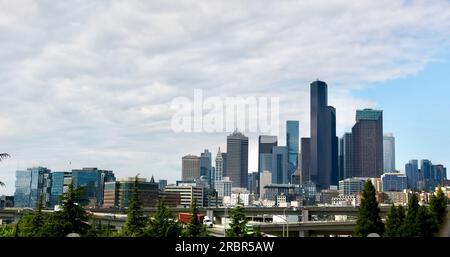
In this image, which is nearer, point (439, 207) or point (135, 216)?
point (439, 207)

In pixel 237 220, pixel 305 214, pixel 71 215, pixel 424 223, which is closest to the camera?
pixel 71 215

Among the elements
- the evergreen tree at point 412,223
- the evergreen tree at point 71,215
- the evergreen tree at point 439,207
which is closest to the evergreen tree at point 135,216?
the evergreen tree at point 71,215

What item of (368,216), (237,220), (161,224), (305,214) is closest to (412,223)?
(368,216)

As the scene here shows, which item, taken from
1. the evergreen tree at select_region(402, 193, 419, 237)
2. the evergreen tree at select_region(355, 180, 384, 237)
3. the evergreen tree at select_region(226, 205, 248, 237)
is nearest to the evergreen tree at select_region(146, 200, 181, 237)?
the evergreen tree at select_region(226, 205, 248, 237)

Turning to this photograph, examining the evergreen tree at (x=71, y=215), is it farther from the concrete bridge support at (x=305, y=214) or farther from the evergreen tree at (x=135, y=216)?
the concrete bridge support at (x=305, y=214)

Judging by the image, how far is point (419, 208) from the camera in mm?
39312

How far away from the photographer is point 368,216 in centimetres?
4831

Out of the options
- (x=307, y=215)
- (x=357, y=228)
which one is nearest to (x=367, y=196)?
(x=357, y=228)

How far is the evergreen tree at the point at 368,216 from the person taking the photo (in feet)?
155

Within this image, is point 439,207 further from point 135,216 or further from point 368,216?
point 135,216

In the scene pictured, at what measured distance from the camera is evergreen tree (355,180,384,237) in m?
47.1

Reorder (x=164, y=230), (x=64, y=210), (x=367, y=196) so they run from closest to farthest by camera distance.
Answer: (x=64, y=210) < (x=164, y=230) < (x=367, y=196)
